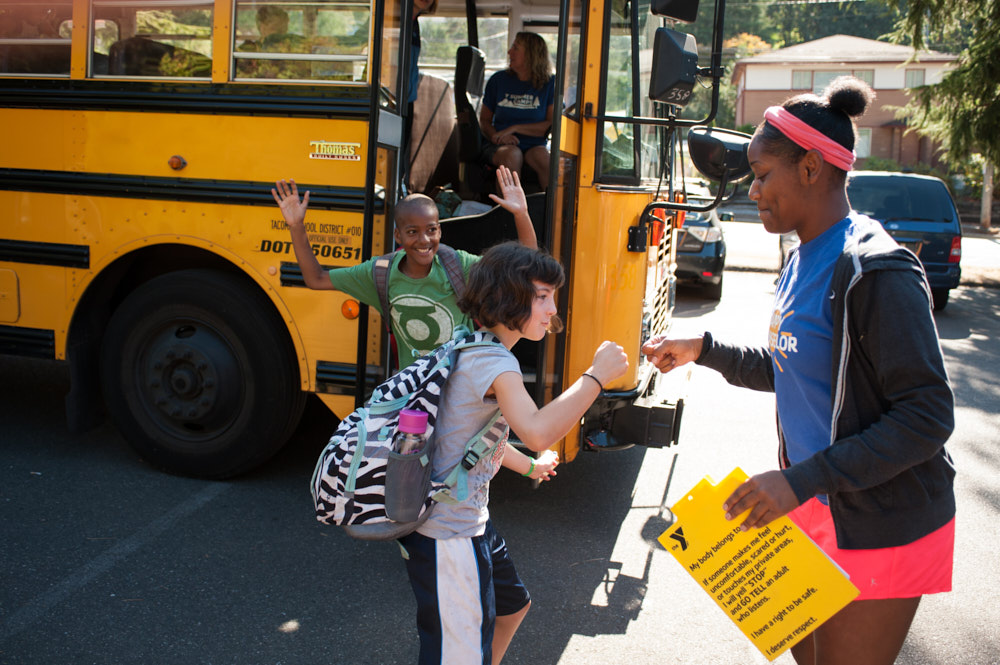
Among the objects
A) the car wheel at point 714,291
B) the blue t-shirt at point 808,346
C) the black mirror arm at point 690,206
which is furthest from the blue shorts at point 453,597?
the car wheel at point 714,291

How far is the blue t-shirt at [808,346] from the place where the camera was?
1.91m

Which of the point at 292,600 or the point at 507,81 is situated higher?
the point at 507,81

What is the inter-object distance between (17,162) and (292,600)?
2807mm

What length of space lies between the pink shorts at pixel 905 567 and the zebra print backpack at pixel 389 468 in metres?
0.91

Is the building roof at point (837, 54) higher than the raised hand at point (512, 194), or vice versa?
the building roof at point (837, 54)

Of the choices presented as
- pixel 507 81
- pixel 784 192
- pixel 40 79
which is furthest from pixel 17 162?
pixel 784 192

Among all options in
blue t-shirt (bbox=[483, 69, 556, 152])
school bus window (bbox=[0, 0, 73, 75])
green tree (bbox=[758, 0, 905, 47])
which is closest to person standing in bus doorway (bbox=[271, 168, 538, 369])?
blue t-shirt (bbox=[483, 69, 556, 152])

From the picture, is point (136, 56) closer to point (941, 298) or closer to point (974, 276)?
point (941, 298)

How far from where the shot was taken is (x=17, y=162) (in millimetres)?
4520

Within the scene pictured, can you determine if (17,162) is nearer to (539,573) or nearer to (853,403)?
(539,573)

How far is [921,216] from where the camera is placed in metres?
11.4

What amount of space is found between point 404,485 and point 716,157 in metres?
2.04

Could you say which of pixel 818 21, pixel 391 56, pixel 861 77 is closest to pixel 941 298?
pixel 391 56

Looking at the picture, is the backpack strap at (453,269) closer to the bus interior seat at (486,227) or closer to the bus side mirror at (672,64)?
the bus interior seat at (486,227)
